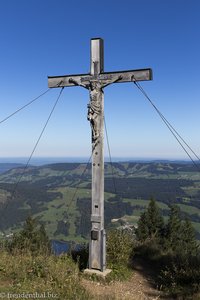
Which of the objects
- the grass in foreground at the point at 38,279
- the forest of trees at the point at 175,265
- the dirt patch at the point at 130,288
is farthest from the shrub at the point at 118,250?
the grass in foreground at the point at 38,279

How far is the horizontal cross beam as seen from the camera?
867 cm

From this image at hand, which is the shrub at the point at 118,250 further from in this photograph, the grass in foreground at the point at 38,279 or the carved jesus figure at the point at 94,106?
the carved jesus figure at the point at 94,106

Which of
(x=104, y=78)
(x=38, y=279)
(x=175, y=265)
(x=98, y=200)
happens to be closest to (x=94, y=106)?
(x=104, y=78)

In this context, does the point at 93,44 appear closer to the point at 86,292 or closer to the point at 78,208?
the point at 86,292

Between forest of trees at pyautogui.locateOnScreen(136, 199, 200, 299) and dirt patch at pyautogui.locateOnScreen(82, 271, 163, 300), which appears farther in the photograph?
forest of trees at pyautogui.locateOnScreen(136, 199, 200, 299)

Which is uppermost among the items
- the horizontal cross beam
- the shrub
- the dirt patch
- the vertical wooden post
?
the horizontal cross beam

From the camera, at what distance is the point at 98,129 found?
9078 mm

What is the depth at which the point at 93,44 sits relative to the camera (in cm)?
941

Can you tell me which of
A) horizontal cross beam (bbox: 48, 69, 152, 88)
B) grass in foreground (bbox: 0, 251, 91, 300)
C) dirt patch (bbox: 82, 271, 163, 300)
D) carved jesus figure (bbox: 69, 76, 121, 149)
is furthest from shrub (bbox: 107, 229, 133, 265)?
horizontal cross beam (bbox: 48, 69, 152, 88)

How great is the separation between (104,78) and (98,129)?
4.48 feet

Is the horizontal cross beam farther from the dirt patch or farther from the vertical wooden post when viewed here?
the dirt patch

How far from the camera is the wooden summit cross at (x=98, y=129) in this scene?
8.91 meters

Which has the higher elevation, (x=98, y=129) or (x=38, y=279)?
(x=98, y=129)

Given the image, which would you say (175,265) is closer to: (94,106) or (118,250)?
(118,250)
